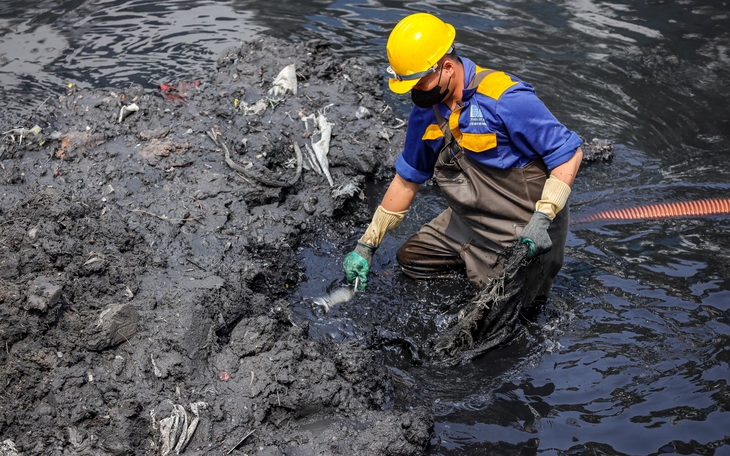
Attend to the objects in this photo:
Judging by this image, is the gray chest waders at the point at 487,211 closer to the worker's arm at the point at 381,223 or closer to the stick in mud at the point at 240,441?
the worker's arm at the point at 381,223

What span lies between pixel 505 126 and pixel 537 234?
704mm

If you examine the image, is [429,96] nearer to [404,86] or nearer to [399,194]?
[404,86]

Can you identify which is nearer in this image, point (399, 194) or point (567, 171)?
point (567, 171)

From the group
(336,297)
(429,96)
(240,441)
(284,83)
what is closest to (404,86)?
(429,96)

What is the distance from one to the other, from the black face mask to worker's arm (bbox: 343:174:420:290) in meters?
0.74

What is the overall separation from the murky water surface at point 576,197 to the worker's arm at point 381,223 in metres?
0.24

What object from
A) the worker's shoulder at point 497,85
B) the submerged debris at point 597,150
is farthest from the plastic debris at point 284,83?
the submerged debris at point 597,150

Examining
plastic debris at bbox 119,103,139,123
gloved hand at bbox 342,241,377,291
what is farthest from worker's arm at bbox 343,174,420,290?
plastic debris at bbox 119,103,139,123

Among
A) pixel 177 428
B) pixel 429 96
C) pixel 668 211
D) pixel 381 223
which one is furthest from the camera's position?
A: pixel 668 211

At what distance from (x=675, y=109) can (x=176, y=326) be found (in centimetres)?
624

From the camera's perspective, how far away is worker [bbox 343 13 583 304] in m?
3.86

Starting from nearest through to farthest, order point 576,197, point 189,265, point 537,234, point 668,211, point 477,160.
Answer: point 537,234, point 477,160, point 189,265, point 668,211, point 576,197

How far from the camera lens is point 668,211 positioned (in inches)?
230

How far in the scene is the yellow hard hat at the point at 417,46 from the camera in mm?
3770
